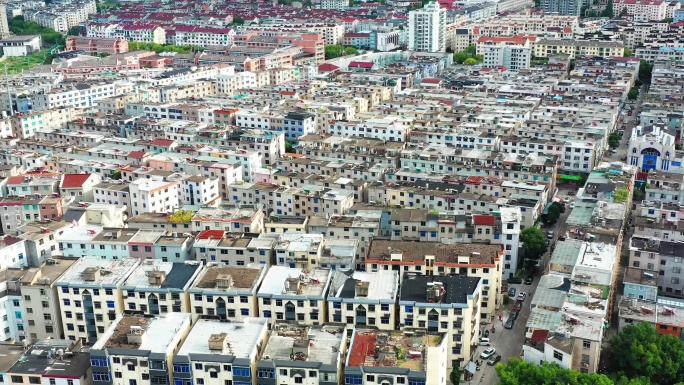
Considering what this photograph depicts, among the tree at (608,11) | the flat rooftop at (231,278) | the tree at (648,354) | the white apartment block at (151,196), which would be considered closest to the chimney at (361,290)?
the flat rooftop at (231,278)

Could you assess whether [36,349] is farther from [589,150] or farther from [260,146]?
[589,150]

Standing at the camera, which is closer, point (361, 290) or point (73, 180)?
point (361, 290)

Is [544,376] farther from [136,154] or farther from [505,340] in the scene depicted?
[136,154]

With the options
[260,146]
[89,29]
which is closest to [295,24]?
[89,29]

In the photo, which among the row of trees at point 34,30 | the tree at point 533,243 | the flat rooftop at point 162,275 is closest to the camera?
the flat rooftop at point 162,275

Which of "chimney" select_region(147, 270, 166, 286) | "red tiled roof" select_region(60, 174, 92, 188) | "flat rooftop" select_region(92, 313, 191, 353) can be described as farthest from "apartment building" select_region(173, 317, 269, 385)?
"red tiled roof" select_region(60, 174, 92, 188)

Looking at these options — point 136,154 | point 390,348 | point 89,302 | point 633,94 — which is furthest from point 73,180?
point 633,94

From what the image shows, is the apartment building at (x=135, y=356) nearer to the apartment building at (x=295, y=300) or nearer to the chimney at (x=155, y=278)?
the chimney at (x=155, y=278)

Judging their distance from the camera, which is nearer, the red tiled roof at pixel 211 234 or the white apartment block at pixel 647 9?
the red tiled roof at pixel 211 234
